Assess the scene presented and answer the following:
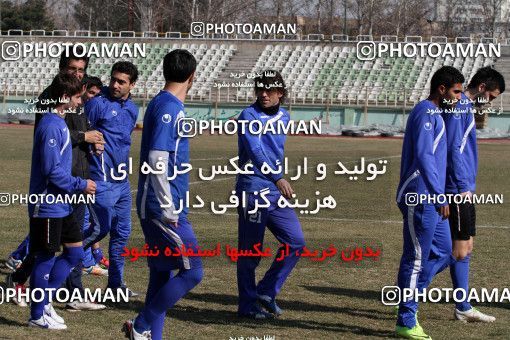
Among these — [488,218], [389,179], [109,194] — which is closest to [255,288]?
[109,194]

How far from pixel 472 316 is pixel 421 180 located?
1562mm

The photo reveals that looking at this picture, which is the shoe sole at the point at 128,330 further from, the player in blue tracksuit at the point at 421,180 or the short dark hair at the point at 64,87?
the player in blue tracksuit at the point at 421,180

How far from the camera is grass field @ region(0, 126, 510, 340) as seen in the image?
8812 mm

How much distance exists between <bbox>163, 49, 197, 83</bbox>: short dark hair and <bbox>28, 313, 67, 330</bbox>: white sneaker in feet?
7.70

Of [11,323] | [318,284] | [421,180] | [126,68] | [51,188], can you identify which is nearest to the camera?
[51,188]

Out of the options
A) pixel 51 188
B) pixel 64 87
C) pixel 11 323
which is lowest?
pixel 11 323

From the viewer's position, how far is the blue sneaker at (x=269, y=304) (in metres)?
9.45

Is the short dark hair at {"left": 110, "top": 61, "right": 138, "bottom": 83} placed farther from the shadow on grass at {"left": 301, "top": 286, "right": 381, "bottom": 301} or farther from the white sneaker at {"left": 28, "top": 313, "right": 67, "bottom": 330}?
the shadow on grass at {"left": 301, "top": 286, "right": 381, "bottom": 301}

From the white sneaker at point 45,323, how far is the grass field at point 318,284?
0.08 m

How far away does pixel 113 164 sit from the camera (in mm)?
10078

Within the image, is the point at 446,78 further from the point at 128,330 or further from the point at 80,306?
the point at 80,306

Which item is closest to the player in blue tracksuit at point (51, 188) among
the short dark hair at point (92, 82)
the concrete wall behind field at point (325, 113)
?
the short dark hair at point (92, 82)

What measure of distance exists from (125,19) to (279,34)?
2134cm

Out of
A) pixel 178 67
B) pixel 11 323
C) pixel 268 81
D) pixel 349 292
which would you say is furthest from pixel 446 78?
pixel 11 323
